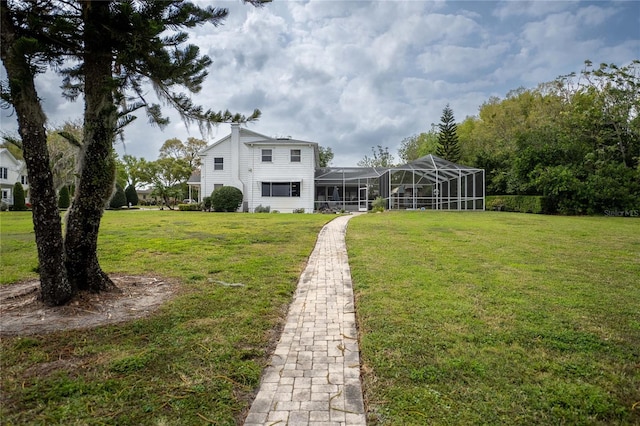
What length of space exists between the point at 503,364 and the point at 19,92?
495 cm

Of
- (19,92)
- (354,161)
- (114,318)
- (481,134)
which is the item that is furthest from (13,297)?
(354,161)

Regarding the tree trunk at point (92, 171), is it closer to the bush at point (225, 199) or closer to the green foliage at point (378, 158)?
the bush at point (225, 199)

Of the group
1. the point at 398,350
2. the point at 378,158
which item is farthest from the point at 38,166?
the point at 378,158

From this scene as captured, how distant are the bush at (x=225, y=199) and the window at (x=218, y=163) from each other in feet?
8.82

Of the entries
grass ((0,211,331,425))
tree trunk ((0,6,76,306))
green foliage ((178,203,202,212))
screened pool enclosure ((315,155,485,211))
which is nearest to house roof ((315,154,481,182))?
screened pool enclosure ((315,155,485,211))

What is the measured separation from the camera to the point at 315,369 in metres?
2.91

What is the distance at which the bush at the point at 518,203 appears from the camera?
69.1ft

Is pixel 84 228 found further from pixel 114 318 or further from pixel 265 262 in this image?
pixel 265 262

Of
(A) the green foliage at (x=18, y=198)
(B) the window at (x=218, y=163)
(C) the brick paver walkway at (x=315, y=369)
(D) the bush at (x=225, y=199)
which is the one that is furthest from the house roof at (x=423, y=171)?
(A) the green foliage at (x=18, y=198)

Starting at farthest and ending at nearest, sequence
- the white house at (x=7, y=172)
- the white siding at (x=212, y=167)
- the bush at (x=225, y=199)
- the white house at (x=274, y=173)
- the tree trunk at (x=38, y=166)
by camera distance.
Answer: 1. the white house at (x=7, y=172)
2. the white siding at (x=212, y=167)
3. the white house at (x=274, y=173)
4. the bush at (x=225, y=199)
5. the tree trunk at (x=38, y=166)

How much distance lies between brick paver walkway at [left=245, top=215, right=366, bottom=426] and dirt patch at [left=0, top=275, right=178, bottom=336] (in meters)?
1.90

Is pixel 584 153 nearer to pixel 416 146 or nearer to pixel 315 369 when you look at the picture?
pixel 315 369

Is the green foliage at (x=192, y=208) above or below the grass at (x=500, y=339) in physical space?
above

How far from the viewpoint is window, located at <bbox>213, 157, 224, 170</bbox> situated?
24828mm
